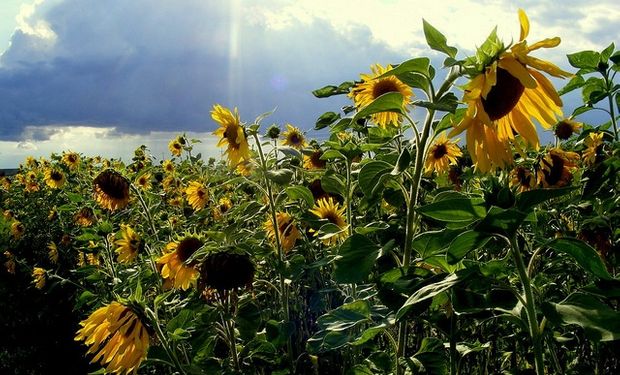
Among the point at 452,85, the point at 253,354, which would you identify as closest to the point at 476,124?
the point at 452,85

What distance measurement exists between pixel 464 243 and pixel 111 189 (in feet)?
7.62

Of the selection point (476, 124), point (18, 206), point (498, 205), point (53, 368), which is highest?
point (476, 124)

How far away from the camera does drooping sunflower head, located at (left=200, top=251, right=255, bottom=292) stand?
5.12ft

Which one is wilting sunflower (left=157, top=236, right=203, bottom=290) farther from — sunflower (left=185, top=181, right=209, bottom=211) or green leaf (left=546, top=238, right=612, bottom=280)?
sunflower (left=185, top=181, right=209, bottom=211)

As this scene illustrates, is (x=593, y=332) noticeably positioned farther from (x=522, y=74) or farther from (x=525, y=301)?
(x=522, y=74)

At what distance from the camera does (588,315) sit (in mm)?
695

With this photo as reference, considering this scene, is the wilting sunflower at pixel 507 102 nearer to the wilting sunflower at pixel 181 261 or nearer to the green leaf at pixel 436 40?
the green leaf at pixel 436 40

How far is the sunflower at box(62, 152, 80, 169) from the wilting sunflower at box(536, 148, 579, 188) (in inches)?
222

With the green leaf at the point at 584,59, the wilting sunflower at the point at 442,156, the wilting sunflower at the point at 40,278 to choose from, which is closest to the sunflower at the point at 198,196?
the wilting sunflower at the point at 40,278

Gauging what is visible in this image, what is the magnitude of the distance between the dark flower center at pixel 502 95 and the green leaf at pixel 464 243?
28 centimetres

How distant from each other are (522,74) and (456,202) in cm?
26

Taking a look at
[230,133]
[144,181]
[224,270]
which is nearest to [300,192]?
[224,270]

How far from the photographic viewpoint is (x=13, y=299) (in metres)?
5.05

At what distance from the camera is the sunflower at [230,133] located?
1.91 metres
